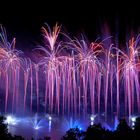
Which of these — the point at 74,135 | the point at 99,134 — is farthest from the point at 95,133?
the point at 74,135

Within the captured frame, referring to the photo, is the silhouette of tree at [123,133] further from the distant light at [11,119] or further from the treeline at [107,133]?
the distant light at [11,119]

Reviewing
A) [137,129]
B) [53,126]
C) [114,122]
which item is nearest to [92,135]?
[137,129]

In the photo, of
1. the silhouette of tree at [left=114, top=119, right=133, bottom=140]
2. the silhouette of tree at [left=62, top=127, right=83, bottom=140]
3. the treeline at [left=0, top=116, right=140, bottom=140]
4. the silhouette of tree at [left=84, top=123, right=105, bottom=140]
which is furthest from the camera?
A: the silhouette of tree at [left=62, top=127, right=83, bottom=140]

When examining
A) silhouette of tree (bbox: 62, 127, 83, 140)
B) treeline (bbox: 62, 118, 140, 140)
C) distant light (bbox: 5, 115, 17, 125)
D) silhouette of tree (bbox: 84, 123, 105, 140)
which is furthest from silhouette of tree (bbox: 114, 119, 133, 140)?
distant light (bbox: 5, 115, 17, 125)

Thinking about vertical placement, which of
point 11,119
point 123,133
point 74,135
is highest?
point 11,119

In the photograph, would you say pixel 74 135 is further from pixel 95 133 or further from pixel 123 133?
pixel 123 133

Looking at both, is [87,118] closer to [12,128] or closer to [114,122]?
[114,122]

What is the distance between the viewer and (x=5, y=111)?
48812 mm

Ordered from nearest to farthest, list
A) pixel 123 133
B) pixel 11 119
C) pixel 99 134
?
pixel 123 133 → pixel 99 134 → pixel 11 119

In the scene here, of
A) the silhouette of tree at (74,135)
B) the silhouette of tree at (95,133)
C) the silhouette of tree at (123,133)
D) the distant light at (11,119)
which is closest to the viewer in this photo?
the silhouette of tree at (123,133)

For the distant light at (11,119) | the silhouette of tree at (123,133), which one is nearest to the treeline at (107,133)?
the silhouette of tree at (123,133)

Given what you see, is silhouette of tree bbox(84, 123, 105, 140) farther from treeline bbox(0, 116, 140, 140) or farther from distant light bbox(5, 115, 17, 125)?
distant light bbox(5, 115, 17, 125)

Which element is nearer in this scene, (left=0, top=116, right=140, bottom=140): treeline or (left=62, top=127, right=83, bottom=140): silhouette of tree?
(left=0, top=116, right=140, bottom=140): treeline

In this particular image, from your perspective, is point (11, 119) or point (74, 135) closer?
point (74, 135)
